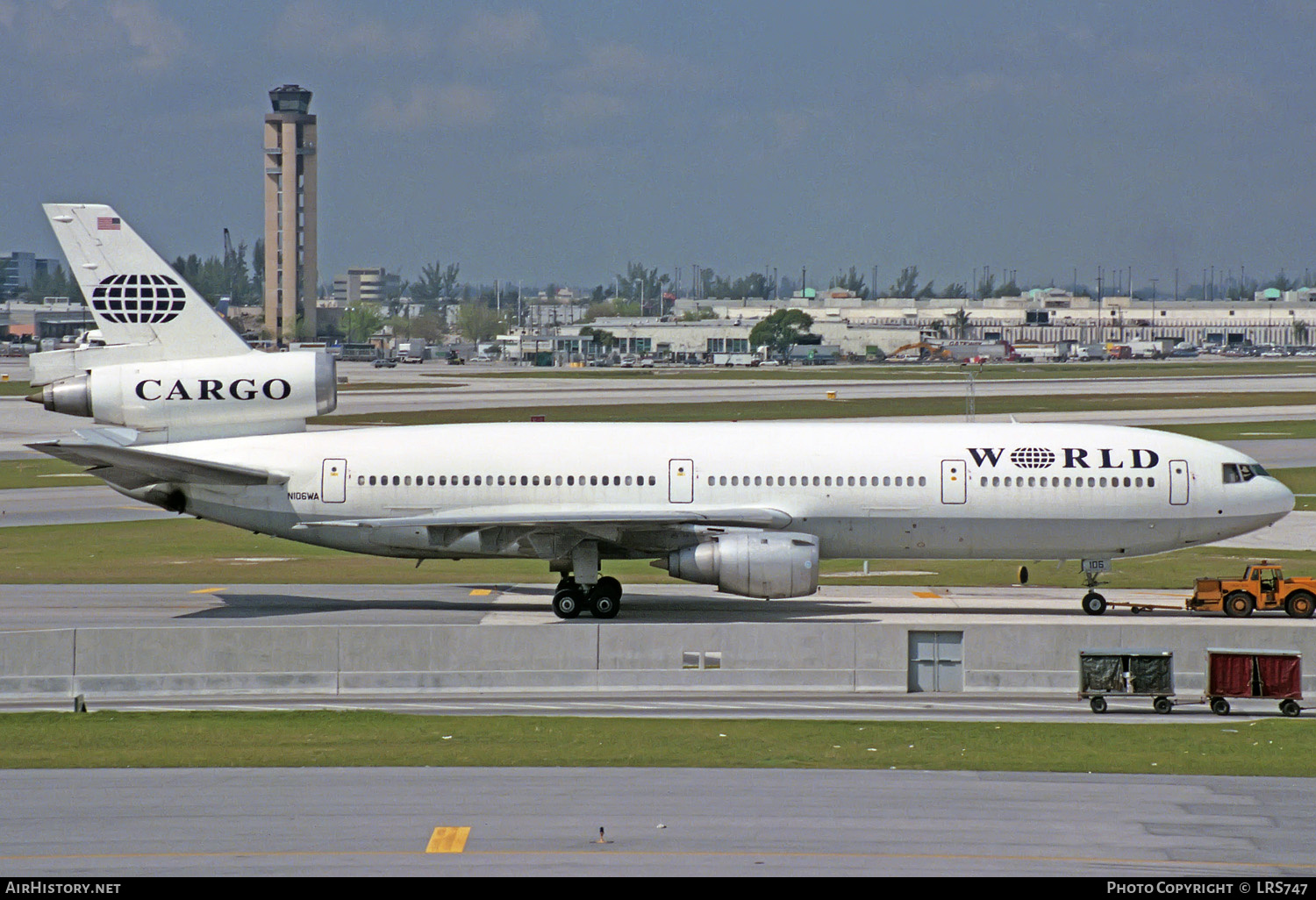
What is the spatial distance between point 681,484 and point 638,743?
42.9ft

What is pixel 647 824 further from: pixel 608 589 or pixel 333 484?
pixel 333 484

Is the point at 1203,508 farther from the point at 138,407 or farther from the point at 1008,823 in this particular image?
the point at 138,407

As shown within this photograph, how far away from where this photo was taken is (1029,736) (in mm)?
24422

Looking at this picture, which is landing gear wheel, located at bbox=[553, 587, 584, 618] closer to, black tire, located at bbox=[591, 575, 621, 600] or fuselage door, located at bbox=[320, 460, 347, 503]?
black tire, located at bbox=[591, 575, 621, 600]

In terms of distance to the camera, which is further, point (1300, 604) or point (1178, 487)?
point (1178, 487)

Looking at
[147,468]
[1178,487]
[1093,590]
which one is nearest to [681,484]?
[1093,590]

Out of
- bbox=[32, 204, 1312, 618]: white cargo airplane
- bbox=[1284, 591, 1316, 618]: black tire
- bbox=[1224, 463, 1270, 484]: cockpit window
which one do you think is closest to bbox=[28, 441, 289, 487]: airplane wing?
bbox=[32, 204, 1312, 618]: white cargo airplane

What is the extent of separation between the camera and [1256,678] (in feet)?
88.5

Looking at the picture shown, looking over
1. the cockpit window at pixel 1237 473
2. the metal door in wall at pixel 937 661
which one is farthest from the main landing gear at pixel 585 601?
the cockpit window at pixel 1237 473

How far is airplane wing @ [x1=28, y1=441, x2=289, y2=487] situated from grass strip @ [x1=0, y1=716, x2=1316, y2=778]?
9.52 m

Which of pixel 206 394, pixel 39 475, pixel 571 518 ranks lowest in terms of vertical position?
pixel 39 475

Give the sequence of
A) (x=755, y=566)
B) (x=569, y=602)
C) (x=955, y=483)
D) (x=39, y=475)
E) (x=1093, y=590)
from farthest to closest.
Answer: (x=39, y=475)
(x=1093, y=590)
(x=955, y=483)
(x=569, y=602)
(x=755, y=566)

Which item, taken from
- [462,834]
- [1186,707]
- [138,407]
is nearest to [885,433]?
[1186,707]

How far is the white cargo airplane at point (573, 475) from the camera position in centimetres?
3609
